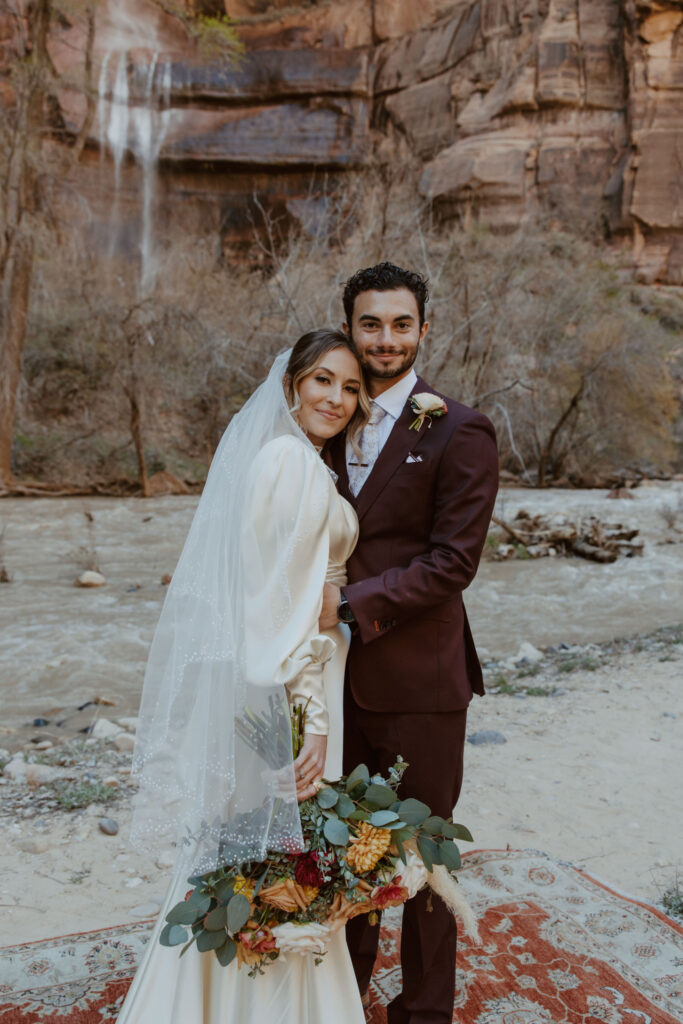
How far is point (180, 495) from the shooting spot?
1756cm

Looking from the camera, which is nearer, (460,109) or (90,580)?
(90,580)

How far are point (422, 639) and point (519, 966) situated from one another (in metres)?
1.34

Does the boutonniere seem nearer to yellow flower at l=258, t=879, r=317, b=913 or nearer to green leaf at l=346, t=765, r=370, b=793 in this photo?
green leaf at l=346, t=765, r=370, b=793

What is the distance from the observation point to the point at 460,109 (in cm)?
2809

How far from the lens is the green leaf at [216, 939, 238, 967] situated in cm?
171

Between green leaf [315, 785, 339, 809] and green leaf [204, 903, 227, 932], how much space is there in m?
0.30

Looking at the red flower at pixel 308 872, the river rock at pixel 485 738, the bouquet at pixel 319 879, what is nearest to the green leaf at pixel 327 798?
the bouquet at pixel 319 879

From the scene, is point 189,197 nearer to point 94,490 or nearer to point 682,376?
point 94,490

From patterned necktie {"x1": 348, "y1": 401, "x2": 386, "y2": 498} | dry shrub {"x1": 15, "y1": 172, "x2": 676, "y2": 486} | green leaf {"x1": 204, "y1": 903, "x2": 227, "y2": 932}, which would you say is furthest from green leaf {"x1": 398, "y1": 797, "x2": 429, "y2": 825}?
dry shrub {"x1": 15, "y1": 172, "x2": 676, "y2": 486}

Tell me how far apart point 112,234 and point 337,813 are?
29.7 meters

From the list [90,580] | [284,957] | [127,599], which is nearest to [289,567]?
[284,957]

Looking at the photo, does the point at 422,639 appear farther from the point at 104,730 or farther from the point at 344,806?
the point at 104,730

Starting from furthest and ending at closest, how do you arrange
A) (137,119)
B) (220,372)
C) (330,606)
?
(137,119) < (220,372) < (330,606)

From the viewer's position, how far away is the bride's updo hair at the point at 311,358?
2.11 metres
